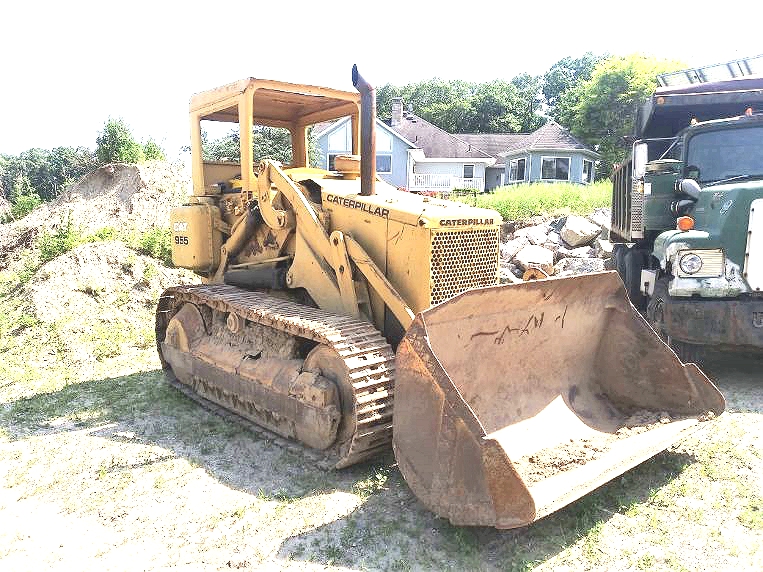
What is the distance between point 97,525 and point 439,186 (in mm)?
37480

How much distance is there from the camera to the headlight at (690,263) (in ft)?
19.6

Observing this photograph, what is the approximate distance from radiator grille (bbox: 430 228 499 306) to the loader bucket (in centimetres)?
61

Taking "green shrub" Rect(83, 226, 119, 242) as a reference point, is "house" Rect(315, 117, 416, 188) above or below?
above

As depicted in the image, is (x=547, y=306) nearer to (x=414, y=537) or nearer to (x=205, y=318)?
(x=414, y=537)

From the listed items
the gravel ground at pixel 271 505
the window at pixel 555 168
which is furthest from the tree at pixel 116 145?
the window at pixel 555 168

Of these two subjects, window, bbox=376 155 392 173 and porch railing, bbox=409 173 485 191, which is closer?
window, bbox=376 155 392 173

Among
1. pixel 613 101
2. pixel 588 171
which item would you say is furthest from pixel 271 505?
pixel 613 101

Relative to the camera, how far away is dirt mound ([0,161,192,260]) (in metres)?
13.8

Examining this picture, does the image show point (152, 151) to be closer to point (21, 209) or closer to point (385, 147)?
point (21, 209)

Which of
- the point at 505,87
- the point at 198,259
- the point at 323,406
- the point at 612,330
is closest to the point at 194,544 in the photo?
the point at 323,406

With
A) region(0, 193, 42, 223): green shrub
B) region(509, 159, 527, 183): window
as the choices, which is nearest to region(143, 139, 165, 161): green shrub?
region(0, 193, 42, 223): green shrub

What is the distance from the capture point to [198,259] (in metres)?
6.48

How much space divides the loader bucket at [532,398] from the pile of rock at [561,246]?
7.22m

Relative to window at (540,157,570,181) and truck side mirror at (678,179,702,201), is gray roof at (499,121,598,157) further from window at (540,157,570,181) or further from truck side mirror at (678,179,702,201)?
truck side mirror at (678,179,702,201)
